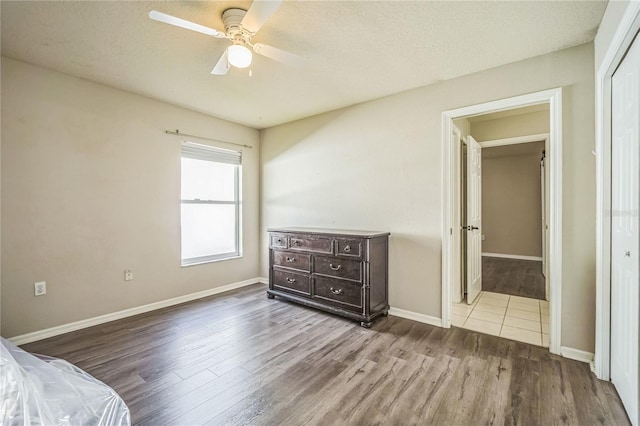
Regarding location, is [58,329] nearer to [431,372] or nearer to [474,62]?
[431,372]

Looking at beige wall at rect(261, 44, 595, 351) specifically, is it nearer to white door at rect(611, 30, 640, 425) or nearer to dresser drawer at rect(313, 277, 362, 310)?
white door at rect(611, 30, 640, 425)

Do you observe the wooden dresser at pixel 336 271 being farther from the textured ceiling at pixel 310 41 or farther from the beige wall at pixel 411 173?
the textured ceiling at pixel 310 41

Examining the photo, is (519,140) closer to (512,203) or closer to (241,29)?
(512,203)

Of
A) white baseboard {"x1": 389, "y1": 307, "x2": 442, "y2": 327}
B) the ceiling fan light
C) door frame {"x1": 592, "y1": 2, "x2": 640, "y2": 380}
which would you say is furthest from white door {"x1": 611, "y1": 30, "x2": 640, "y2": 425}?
the ceiling fan light

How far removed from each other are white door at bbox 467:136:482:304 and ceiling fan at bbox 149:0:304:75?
2.64m

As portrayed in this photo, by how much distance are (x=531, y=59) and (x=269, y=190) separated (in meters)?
3.47

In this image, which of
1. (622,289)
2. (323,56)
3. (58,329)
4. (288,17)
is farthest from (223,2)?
(58,329)

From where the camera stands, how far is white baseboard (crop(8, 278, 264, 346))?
2.63 meters

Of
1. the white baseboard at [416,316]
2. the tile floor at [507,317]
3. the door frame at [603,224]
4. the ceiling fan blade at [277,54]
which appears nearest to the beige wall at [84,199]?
the ceiling fan blade at [277,54]

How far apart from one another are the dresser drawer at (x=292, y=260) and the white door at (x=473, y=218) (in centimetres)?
201

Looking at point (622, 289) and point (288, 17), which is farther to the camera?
point (288, 17)

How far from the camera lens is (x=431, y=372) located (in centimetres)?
215

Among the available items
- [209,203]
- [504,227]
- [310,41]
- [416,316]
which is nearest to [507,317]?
[416,316]

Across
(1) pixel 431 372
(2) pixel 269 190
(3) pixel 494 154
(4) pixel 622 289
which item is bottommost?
(1) pixel 431 372
